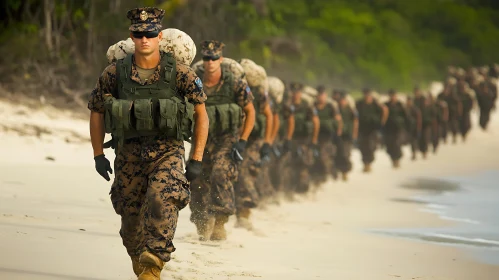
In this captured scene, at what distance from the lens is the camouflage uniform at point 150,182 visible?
9.01 metres

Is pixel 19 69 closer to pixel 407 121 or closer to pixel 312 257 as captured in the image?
pixel 407 121

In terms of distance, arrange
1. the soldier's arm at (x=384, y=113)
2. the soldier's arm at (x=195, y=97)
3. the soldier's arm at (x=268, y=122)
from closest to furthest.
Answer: the soldier's arm at (x=195, y=97) → the soldier's arm at (x=268, y=122) → the soldier's arm at (x=384, y=113)

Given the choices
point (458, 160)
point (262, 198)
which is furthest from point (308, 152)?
point (458, 160)

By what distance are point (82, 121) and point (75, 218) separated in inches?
357

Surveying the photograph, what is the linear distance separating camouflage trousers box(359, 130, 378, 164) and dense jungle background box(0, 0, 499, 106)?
14.2ft

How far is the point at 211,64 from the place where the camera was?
12.6m

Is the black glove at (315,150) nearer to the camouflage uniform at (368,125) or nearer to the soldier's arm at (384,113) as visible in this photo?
the camouflage uniform at (368,125)

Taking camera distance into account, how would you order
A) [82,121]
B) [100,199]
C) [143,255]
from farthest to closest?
[82,121] < [100,199] < [143,255]

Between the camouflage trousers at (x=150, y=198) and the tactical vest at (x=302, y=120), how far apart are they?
10.6m

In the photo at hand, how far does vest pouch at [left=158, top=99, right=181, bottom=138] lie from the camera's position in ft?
29.8

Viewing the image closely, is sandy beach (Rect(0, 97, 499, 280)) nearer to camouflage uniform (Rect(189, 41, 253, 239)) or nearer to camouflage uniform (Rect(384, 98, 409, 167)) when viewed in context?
camouflage uniform (Rect(189, 41, 253, 239))

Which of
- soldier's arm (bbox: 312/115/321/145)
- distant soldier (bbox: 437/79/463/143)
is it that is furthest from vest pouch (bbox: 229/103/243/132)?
distant soldier (bbox: 437/79/463/143)

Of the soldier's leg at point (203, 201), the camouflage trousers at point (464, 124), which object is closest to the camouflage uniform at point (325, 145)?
the soldier's leg at point (203, 201)

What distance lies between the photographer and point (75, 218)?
12891 mm
